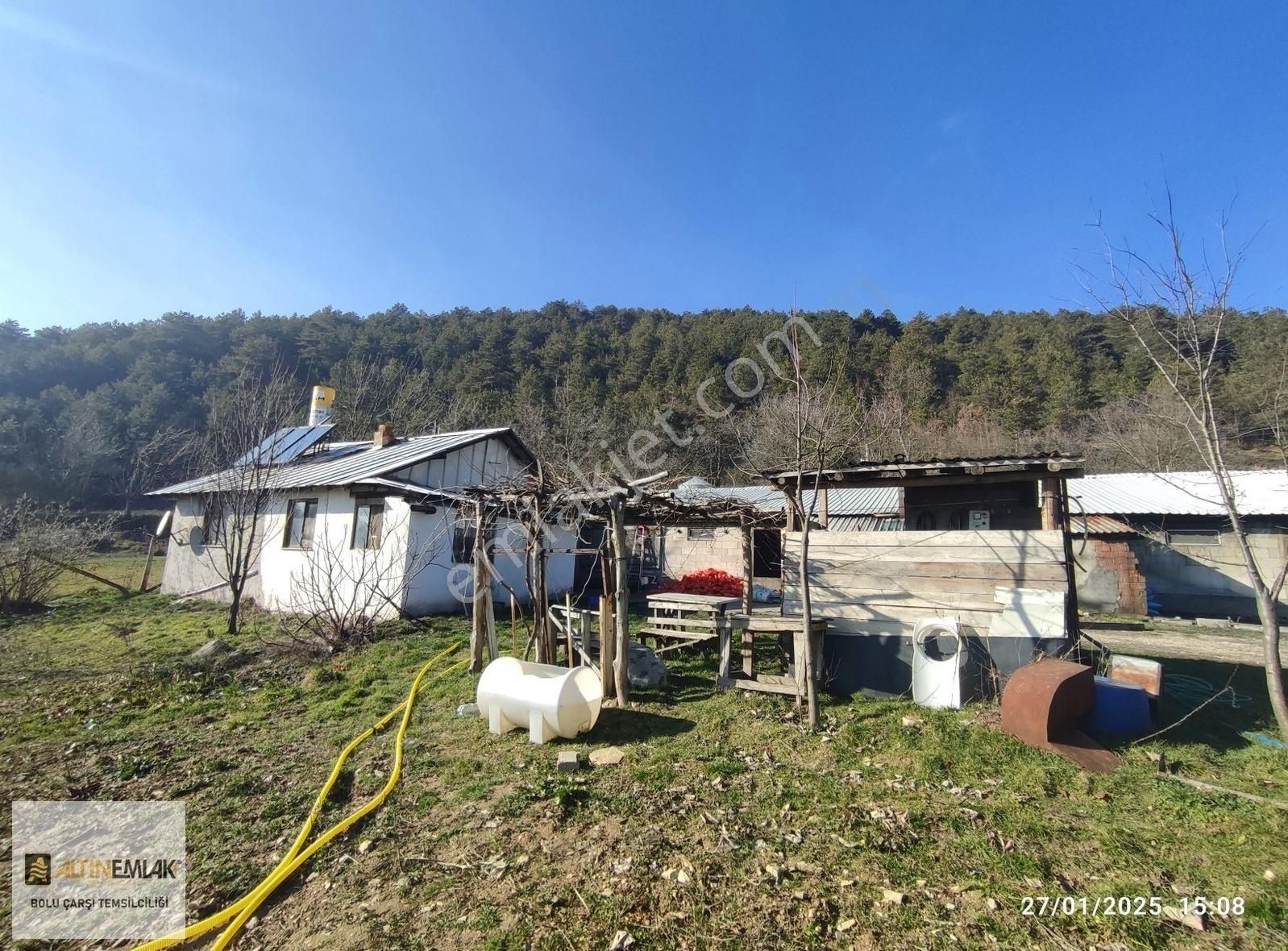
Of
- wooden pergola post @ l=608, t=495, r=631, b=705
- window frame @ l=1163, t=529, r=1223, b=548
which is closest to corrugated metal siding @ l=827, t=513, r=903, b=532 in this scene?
window frame @ l=1163, t=529, r=1223, b=548

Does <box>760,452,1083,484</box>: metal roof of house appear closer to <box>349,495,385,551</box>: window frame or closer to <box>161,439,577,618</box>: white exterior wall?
<box>161,439,577,618</box>: white exterior wall

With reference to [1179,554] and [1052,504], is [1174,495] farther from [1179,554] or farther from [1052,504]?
[1052,504]

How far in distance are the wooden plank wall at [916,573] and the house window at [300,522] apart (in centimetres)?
1221

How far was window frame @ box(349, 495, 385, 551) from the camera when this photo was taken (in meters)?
13.2

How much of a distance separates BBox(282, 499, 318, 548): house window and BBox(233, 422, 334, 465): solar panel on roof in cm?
120

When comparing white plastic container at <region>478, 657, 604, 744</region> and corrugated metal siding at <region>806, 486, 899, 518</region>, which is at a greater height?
corrugated metal siding at <region>806, 486, 899, 518</region>

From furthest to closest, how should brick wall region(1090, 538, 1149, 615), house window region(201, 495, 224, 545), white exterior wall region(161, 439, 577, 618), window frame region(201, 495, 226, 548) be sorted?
brick wall region(1090, 538, 1149, 615) < house window region(201, 495, 224, 545) < window frame region(201, 495, 226, 548) < white exterior wall region(161, 439, 577, 618)

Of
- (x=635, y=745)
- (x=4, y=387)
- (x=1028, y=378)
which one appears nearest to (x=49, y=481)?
(x=4, y=387)

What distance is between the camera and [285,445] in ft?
56.0

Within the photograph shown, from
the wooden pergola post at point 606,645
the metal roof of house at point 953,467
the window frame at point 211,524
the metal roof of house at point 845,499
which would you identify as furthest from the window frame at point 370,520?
the metal roof of house at point 953,467

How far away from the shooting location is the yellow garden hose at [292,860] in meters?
3.16

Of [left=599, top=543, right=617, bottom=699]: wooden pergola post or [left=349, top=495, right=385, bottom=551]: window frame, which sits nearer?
[left=599, top=543, right=617, bottom=699]: wooden pergola post

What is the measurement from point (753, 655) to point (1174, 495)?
18432mm

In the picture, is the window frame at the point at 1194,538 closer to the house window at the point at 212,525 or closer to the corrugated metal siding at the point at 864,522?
the corrugated metal siding at the point at 864,522
